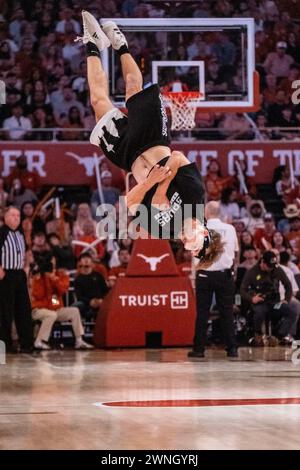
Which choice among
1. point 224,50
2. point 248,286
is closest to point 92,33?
point 248,286

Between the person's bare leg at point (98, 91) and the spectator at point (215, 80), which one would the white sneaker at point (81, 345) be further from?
the person's bare leg at point (98, 91)

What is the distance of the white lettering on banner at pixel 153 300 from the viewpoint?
47.7ft

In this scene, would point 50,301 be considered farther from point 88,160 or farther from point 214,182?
point 214,182

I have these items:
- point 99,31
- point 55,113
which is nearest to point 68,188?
point 55,113

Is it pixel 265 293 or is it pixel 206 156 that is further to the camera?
pixel 206 156

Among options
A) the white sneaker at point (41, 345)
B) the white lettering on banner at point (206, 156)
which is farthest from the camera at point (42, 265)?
the white lettering on banner at point (206, 156)

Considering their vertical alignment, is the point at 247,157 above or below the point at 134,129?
below

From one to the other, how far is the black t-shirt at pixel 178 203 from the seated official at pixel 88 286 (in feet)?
22.1

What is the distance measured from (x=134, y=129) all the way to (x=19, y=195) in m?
8.77

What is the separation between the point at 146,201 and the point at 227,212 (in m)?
9.38

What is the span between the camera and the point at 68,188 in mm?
18203

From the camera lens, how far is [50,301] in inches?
569

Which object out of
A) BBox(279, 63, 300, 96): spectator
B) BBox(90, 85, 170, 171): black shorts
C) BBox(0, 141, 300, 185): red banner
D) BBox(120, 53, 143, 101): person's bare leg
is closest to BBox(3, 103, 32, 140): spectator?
BBox(0, 141, 300, 185): red banner
